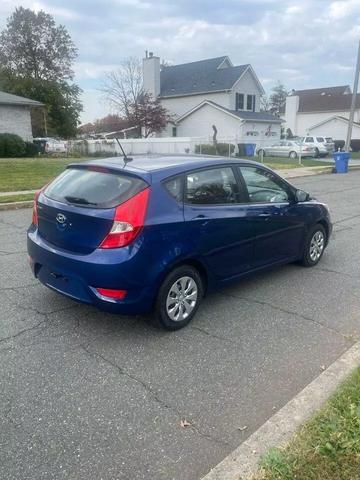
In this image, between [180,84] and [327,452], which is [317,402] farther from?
[180,84]

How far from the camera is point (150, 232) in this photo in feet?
12.0

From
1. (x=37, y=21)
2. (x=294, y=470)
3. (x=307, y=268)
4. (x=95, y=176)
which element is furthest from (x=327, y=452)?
(x=37, y=21)

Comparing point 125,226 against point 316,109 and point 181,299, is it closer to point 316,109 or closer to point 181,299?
point 181,299

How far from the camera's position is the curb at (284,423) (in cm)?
233

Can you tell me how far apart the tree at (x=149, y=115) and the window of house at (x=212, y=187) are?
126 ft

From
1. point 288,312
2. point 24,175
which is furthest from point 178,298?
point 24,175

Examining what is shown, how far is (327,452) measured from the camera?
2.39 metres

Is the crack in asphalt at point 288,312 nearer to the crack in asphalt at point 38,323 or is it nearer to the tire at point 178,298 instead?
the tire at point 178,298

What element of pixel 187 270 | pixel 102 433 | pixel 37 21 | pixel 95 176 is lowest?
pixel 102 433

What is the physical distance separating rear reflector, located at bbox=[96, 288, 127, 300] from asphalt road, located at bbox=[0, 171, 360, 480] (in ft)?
1.47

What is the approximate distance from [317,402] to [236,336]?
3.83ft

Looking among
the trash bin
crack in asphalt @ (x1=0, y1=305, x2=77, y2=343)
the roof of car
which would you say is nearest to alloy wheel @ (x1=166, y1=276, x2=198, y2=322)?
the roof of car

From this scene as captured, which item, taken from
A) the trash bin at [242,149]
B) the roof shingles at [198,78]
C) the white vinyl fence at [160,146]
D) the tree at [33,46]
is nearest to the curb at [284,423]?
the white vinyl fence at [160,146]

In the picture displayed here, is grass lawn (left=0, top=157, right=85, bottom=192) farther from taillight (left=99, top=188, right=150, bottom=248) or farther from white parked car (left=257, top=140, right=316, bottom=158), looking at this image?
white parked car (left=257, top=140, right=316, bottom=158)
